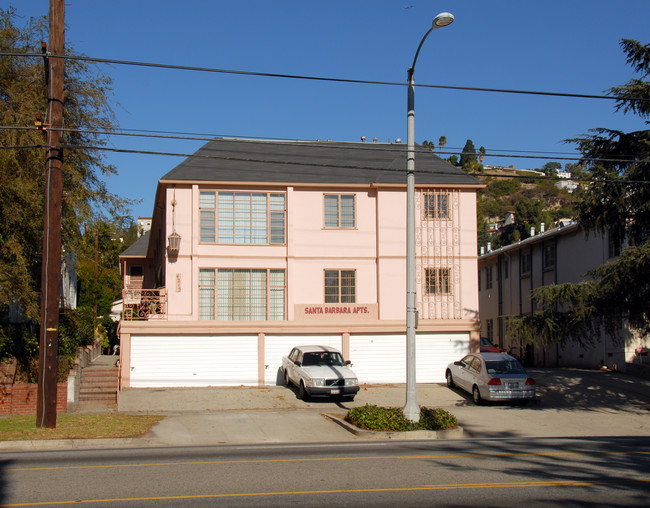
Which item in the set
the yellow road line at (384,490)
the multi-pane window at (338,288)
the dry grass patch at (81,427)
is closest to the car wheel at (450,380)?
the multi-pane window at (338,288)

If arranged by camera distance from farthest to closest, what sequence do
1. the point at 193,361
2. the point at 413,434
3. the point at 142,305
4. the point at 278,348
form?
the point at 278,348 → the point at 142,305 → the point at 193,361 → the point at 413,434

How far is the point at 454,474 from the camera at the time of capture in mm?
10258

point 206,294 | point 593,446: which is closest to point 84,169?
point 206,294

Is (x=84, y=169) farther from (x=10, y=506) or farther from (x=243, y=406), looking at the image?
(x=10, y=506)

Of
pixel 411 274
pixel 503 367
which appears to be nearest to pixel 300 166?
pixel 503 367

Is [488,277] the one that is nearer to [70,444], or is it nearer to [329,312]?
[329,312]

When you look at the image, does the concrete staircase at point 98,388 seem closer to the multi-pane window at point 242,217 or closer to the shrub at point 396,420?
the multi-pane window at point 242,217

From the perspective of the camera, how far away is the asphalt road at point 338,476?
8711 millimetres

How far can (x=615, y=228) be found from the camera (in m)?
21.0

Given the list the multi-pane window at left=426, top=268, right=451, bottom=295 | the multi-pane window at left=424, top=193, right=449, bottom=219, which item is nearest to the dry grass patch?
the multi-pane window at left=426, top=268, right=451, bottom=295

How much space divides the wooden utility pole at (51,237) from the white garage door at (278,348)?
34.8 feet

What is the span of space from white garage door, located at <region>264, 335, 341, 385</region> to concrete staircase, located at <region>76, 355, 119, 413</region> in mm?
5440

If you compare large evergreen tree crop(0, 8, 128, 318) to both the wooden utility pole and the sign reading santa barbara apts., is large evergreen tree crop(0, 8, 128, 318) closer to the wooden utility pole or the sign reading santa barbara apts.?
the wooden utility pole

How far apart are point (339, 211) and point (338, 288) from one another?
3158 millimetres
